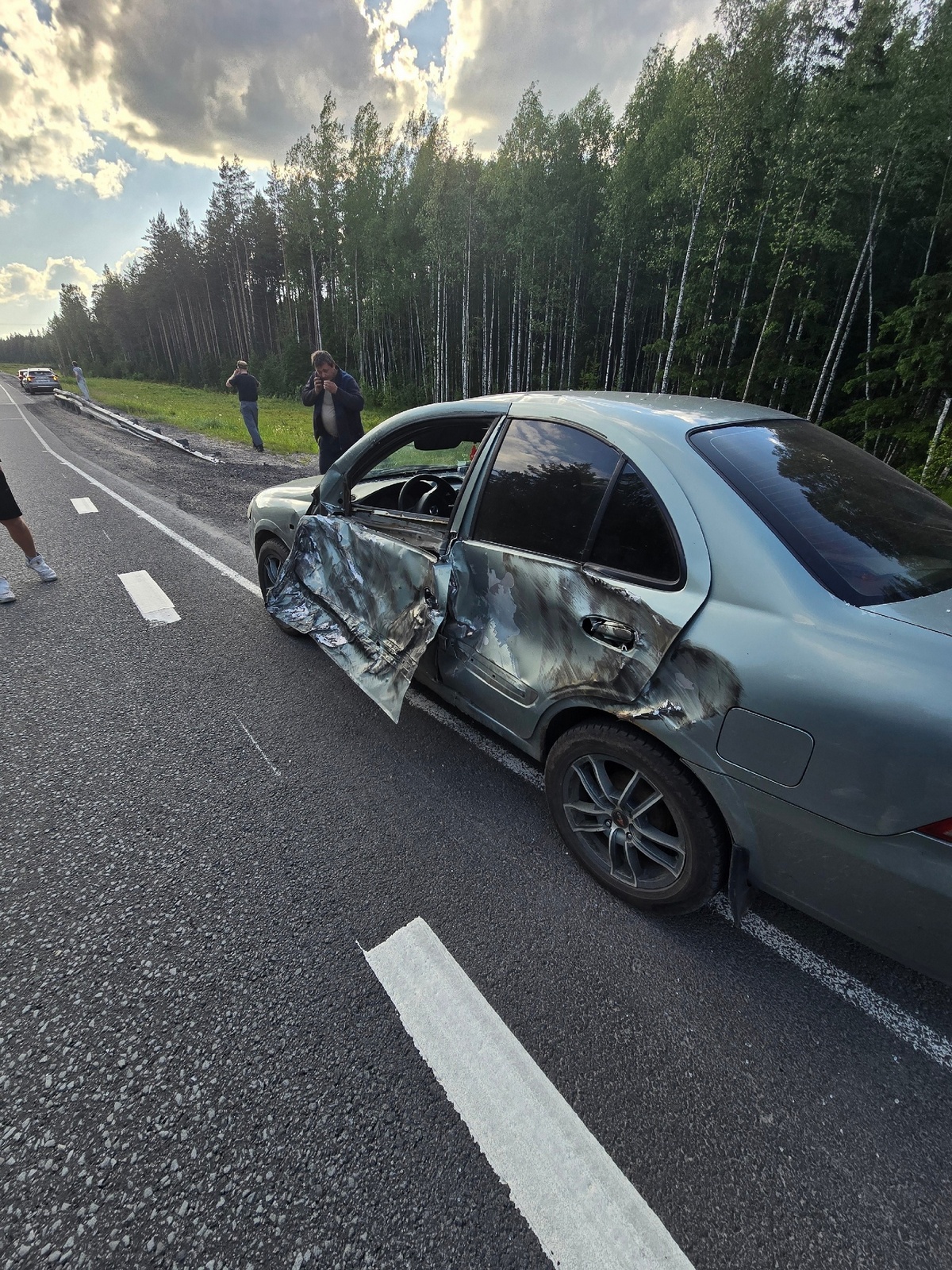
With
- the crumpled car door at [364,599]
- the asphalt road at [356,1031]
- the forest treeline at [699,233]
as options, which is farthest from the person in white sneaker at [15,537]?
the forest treeline at [699,233]

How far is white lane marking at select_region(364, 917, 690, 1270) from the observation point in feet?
4.02

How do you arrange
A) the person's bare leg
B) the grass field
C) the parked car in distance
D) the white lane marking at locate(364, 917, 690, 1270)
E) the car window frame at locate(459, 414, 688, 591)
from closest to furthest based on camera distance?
the white lane marking at locate(364, 917, 690, 1270)
the car window frame at locate(459, 414, 688, 591)
the person's bare leg
the grass field
the parked car in distance

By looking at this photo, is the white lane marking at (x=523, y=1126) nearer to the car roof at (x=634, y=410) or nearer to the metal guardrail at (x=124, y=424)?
the car roof at (x=634, y=410)

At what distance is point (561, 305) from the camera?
23.9 m

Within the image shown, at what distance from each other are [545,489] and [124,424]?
685 inches

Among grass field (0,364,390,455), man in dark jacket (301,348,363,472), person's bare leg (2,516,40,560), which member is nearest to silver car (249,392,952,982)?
person's bare leg (2,516,40,560)

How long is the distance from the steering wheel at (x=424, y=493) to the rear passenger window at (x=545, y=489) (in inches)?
33.3

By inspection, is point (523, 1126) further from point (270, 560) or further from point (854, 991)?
point (270, 560)

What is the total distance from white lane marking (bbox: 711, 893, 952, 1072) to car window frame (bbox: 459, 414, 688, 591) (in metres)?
1.30

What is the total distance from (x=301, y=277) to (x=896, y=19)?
35.1 metres

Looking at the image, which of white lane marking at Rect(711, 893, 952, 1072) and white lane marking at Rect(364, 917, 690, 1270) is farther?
white lane marking at Rect(711, 893, 952, 1072)

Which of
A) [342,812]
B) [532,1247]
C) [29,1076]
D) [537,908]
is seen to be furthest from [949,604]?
[29,1076]

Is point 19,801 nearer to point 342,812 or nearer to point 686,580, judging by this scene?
point 342,812

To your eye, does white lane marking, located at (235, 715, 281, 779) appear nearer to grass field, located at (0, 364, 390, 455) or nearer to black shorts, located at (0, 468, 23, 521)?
black shorts, located at (0, 468, 23, 521)
